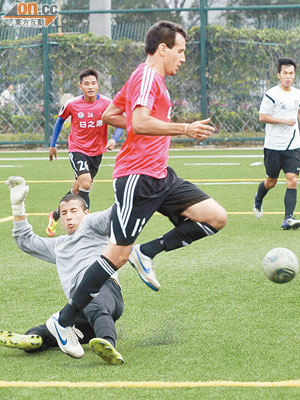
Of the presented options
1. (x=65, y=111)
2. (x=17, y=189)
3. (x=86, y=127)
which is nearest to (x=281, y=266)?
(x=17, y=189)

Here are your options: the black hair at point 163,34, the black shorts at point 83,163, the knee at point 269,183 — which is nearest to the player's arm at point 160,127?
the black hair at point 163,34

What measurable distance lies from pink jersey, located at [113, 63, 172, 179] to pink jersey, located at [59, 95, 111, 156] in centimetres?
505

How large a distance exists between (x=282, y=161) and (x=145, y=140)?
17.3 ft

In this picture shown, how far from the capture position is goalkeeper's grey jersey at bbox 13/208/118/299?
5.08 metres

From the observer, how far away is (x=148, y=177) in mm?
4801

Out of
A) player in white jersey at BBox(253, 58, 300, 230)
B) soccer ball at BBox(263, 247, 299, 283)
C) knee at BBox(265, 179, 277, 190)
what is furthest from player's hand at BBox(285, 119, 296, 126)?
soccer ball at BBox(263, 247, 299, 283)

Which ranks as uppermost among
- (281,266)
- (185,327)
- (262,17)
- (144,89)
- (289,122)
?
(262,17)

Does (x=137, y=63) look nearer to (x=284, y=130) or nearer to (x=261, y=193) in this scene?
(x=261, y=193)

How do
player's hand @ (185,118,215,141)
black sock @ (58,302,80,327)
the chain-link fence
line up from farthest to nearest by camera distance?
the chain-link fence < black sock @ (58,302,80,327) < player's hand @ (185,118,215,141)

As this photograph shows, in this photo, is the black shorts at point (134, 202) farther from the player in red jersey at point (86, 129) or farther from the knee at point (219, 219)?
the player in red jersey at point (86, 129)

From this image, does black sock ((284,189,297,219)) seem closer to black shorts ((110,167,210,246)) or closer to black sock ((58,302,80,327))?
black shorts ((110,167,210,246))

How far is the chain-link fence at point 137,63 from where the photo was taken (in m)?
20.0

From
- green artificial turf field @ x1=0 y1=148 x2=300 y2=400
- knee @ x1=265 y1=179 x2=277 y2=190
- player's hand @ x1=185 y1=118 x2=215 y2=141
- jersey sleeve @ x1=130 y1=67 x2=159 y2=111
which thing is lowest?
green artificial turf field @ x1=0 y1=148 x2=300 y2=400

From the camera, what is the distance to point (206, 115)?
798 inches
